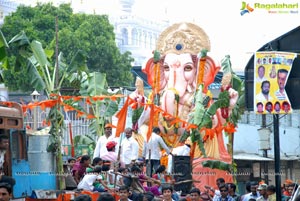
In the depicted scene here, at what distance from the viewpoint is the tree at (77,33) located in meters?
56.5

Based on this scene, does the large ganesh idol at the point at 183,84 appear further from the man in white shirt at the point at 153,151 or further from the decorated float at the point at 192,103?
the man in white shirt at the point at 153,151

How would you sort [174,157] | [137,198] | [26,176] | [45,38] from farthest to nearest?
[45,38] → [174,157] → [26,176] → [137,198]

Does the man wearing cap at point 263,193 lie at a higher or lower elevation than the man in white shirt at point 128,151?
lower

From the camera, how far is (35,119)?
35969 mm

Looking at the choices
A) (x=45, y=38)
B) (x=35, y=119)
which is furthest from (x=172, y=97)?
(x=45, y=38)

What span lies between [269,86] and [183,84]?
38.1 ft

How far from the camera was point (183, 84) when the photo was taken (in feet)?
102

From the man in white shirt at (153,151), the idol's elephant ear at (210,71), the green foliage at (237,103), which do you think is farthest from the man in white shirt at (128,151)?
the idol's elephant ear at (210,71)

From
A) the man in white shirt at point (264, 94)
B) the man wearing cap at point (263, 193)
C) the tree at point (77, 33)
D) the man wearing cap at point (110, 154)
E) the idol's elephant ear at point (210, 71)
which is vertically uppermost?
the tree at point (77, 33)

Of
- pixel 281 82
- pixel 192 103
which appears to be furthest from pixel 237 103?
pixel 281 82

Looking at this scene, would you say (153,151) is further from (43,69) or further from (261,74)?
(261,74)

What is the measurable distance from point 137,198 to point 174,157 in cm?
609

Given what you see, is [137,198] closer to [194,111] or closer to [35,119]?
[194,111]

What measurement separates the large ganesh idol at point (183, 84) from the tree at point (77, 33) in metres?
24.1
